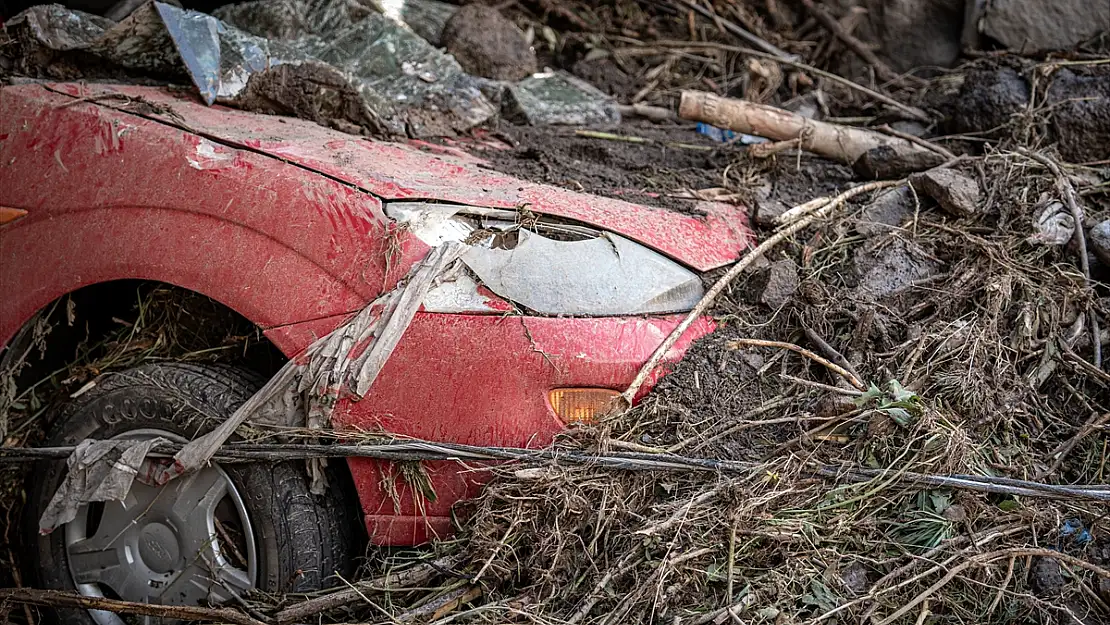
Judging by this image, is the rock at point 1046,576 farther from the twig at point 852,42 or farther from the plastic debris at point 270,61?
the twig at point 852,42

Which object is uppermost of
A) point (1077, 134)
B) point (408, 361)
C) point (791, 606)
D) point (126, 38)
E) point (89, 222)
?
point (126, 38)

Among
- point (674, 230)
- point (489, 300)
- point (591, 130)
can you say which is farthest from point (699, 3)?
point (489, 300)

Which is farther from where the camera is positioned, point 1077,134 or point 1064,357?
point 1077,134

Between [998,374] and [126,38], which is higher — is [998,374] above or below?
below

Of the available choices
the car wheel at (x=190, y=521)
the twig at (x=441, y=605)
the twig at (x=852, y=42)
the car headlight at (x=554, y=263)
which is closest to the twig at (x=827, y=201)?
the car headlight at (x=554, y=263)

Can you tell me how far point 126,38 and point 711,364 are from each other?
238cm

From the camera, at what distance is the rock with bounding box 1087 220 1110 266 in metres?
2.95

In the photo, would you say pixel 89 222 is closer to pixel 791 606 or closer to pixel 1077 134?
pixel 791 606

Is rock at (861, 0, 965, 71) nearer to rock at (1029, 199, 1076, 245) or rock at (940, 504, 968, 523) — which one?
rock at (1029, 199, 1076, 245)

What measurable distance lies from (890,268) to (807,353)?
542 millimetres

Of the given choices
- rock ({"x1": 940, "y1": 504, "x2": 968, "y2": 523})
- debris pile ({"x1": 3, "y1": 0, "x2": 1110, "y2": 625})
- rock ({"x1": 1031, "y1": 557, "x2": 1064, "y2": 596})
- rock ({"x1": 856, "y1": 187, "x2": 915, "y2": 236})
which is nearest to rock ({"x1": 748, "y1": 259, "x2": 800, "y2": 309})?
debris pile ({"x1": 3, "y1": 0, "x2": 1110, "y2": 625})

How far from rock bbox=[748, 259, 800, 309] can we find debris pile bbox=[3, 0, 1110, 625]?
1 centimetres

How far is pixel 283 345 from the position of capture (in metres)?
2.46

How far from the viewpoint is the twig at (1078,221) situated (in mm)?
2842
